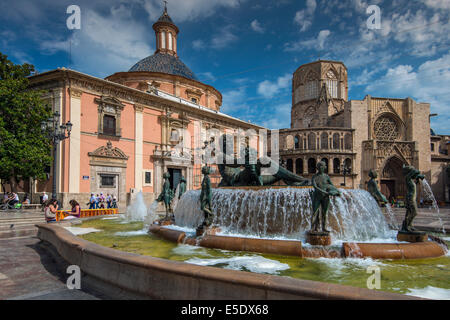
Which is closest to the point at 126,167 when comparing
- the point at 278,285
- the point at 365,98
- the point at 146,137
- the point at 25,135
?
the point at 146,137

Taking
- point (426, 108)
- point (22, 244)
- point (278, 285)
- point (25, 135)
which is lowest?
point (22, 244)

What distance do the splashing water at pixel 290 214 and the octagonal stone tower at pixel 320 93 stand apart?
1520 inches

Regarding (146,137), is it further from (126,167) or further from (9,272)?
(9,272)

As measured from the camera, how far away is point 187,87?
30.7 meters

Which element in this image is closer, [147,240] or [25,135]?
[147,240]

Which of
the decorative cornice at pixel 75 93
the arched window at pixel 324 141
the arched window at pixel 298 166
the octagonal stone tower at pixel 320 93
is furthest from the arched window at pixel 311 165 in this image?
the decorative cornice at pixel 75 93

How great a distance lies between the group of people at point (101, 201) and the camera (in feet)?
57.9

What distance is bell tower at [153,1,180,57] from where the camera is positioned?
34500 millimetres

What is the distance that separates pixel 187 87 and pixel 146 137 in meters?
9.20

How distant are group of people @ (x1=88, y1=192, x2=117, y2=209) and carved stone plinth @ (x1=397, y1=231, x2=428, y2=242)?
16.9 metres

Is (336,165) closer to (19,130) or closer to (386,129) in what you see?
(386,129)

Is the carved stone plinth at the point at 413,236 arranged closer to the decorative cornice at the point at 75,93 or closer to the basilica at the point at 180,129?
the basilica at the point at 180,129

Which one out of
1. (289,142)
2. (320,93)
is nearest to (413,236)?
(289,142)

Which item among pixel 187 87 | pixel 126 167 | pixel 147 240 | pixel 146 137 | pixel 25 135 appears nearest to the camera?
pixel 147 240
